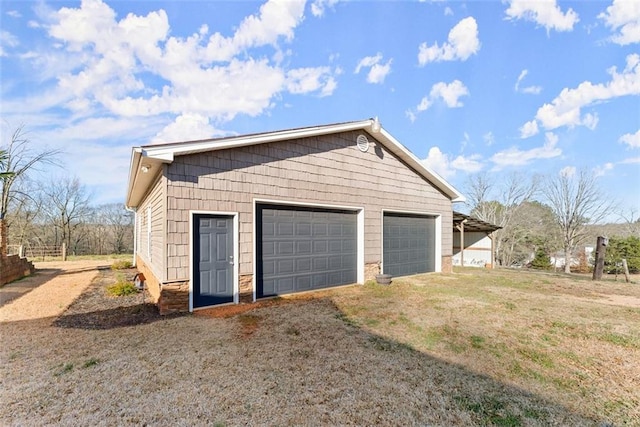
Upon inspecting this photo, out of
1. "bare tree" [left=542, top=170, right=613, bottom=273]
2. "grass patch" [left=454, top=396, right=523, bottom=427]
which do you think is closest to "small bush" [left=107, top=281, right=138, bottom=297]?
"grass patch" [left=454, top=396, right=523, bottom=427]

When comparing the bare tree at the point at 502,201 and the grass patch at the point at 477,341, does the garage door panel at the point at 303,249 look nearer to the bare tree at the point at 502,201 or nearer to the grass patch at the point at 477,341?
the grass patch at the point at 477,341

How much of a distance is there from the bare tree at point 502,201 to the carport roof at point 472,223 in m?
10.9

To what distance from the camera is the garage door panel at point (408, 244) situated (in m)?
10.2

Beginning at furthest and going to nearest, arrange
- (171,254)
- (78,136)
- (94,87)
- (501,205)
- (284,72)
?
(501,205)
(78,136)
(284,72)
(94,87)
(171,254)

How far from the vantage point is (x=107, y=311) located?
605 cm

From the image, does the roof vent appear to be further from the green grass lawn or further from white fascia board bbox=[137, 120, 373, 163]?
the green grass lawn

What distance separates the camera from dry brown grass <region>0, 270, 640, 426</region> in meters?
2.64

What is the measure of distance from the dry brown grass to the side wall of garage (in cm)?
188

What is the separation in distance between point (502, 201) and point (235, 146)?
2966 centimetres

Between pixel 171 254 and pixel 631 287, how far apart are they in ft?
44.3

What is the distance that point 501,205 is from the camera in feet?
93.5

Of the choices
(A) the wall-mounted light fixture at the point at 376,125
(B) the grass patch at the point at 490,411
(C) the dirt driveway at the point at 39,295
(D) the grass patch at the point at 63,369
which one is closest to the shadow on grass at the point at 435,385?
(B) the grass patch at the point at 490,411

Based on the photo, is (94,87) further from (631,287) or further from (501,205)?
(501,205)

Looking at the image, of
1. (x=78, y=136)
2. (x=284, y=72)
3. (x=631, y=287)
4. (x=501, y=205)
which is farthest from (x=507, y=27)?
(x=501, y=205)
